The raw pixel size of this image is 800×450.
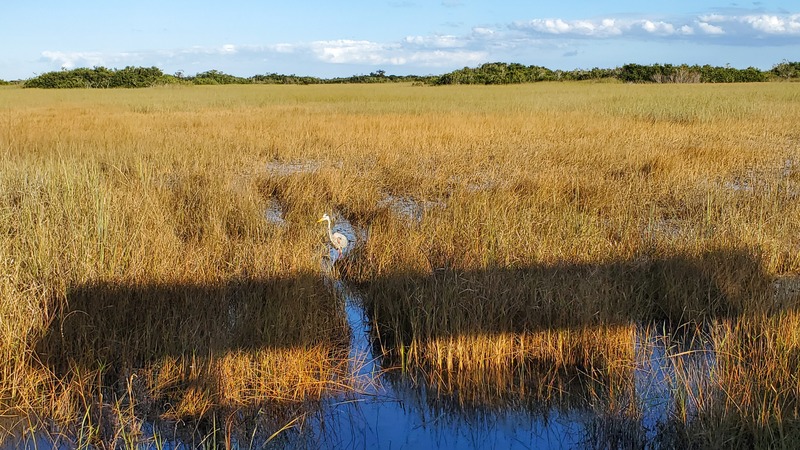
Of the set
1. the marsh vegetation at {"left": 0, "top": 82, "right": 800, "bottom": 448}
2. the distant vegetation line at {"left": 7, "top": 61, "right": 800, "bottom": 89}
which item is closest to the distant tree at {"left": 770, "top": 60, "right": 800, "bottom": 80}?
the distant vegetation line at {"left": 7, "top": 61, "right": 800, "bottom": 89}

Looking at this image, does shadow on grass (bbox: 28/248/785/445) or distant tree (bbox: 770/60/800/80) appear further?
distant tree (bbox: 770/60/800/80)

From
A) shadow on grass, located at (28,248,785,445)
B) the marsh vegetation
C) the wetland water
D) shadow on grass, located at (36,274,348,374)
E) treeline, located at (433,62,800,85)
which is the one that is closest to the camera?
the wetland water

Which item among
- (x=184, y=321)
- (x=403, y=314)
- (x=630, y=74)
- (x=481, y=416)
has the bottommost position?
(x=481, y=416)

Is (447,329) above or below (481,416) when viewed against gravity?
above

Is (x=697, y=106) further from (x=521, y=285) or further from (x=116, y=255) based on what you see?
(x=116, y=255)

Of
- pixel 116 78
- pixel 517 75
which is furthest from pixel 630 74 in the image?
pixel 116 78

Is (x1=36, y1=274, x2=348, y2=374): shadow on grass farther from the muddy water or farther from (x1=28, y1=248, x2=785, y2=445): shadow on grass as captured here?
the muddy water

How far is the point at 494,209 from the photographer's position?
18.3ft

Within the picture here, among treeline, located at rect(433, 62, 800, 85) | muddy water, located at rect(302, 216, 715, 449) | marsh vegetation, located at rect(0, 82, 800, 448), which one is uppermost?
treeline, located at rect(433, 62, 800, 85)

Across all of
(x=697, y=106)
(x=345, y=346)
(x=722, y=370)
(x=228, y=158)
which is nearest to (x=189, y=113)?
(x=228, y=158)

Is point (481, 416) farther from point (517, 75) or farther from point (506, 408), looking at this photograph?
point (517, 75)

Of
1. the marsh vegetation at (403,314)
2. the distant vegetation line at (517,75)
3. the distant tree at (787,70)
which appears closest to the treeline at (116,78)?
the distant vegetation line at (517,75)

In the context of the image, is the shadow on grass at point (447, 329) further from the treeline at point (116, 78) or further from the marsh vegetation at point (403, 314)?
the treeline at point (116, 78)

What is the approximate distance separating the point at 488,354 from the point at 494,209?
2032 millimetres
